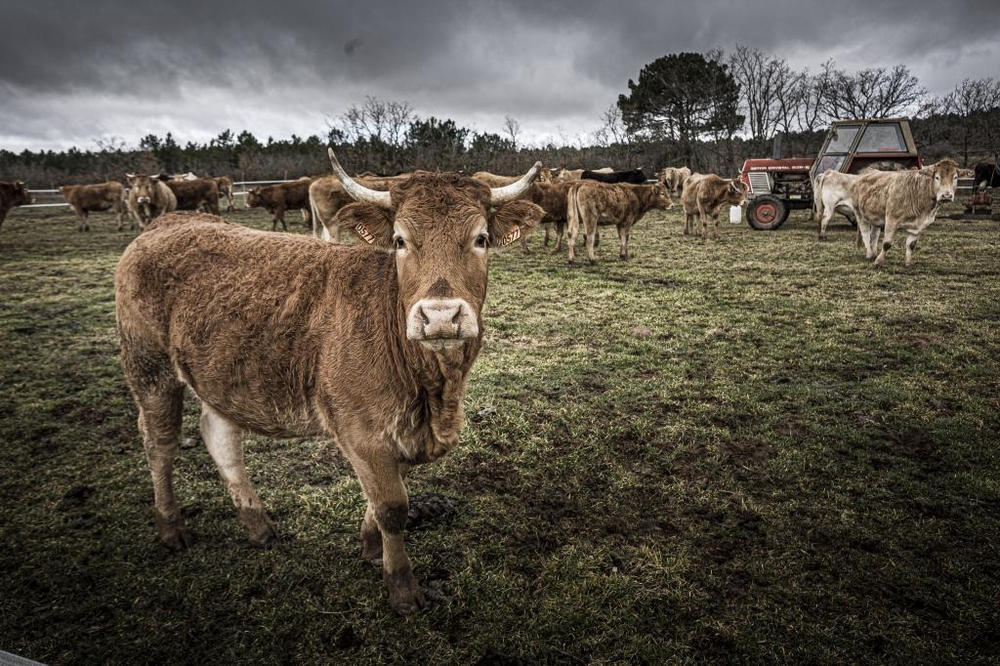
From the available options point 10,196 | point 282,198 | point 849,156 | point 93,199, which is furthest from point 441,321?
point 93,199

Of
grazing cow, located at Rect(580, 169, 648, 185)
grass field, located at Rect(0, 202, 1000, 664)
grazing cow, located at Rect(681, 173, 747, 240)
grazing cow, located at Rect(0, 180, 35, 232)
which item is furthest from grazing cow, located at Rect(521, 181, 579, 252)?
grazing cow, located at Rect(0, 180, 35, 232)

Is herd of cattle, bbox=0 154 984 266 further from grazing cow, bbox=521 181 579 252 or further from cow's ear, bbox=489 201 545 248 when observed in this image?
cow's ear, bbox=489 201 545 248

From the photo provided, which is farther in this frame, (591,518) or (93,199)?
(93,199)

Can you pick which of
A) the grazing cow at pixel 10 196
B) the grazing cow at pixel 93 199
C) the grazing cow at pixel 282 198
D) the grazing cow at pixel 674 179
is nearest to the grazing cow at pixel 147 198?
the grazing cow at pixel 282 198

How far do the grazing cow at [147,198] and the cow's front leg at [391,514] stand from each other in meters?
16.4

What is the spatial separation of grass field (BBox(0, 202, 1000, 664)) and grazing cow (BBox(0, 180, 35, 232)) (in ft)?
40.9

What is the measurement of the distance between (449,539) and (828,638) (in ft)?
6.78

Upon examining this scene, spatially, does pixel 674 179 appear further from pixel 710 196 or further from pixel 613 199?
pixel 613 199

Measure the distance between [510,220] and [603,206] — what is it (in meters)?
9.23

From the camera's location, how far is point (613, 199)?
11414 millimetres

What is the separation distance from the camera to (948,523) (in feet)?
9.99

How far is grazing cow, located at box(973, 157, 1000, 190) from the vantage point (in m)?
18.2

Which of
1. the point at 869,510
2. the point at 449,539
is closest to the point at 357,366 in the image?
the point at 449,539

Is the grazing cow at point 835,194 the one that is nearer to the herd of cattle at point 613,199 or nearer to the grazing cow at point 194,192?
the herd of cattle at point 613,199
